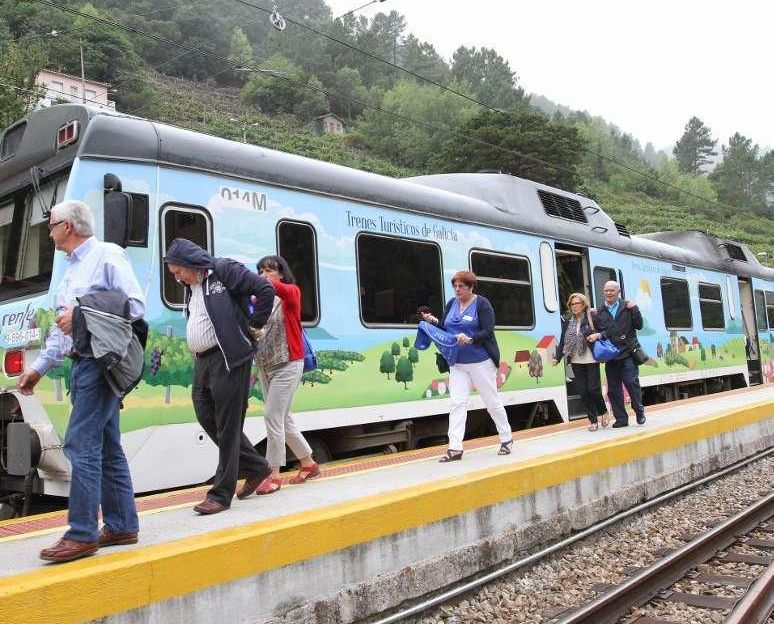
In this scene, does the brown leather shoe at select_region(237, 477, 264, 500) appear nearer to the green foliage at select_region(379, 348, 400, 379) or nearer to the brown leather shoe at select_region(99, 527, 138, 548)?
the brown leather shoe at select_region(99, 527, 138, 548)

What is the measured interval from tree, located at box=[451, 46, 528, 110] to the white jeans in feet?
323

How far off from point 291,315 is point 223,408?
1003 mm

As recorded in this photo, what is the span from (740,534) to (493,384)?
2.33m

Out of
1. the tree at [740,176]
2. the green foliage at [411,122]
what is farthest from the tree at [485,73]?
the tree at [740,176]

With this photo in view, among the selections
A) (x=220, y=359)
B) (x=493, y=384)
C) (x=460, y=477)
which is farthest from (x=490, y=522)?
(x=220, y=359)

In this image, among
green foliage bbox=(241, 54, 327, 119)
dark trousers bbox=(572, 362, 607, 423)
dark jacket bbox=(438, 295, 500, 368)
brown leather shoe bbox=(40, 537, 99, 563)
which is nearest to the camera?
brown leather shoe bbox=(40, 537, 99, 563)

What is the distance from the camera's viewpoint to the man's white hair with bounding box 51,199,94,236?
3.43 m

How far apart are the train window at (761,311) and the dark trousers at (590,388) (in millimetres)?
9828

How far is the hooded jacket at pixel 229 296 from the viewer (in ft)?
13.6

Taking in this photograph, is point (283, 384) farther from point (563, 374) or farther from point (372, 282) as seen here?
point (563, 374)

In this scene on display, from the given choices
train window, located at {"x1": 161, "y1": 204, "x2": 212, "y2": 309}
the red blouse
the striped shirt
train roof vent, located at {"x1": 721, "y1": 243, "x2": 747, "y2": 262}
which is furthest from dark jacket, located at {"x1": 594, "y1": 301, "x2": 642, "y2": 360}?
train roof vent, located at {"x1": 721, "y1": 243, "x2": 747, "y2": 262}

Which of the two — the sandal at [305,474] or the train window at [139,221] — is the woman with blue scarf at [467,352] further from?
the train window at [139,221]

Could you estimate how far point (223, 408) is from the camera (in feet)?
13.8

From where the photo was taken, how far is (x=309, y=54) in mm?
103062
